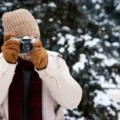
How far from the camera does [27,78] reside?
181 cm

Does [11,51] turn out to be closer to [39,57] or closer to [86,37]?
[39,57]

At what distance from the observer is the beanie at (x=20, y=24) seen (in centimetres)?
183

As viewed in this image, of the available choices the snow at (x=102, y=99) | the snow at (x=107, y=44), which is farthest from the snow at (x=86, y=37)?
the snow at (x=102, y=99)

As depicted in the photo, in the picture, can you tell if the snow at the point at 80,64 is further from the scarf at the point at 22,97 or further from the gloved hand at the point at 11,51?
the gloved hand at the point at 11,51

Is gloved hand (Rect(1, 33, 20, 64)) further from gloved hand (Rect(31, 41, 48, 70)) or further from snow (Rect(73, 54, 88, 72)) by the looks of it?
snow (Rect(73, 54, 88, 72))

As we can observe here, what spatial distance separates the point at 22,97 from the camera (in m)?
1.78

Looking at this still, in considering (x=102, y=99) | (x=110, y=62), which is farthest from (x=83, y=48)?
(x=102, y=99)

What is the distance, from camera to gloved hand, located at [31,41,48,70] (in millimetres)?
1687

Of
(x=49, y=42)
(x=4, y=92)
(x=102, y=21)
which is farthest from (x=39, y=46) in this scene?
(x=102, y=21)

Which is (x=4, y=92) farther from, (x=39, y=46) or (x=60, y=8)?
(x=60, y=8)

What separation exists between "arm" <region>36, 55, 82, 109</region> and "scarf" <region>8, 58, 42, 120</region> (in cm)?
6

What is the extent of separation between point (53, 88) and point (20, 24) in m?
0.32

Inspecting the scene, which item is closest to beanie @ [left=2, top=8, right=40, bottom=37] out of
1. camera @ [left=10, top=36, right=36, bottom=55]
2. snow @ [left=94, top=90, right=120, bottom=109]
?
camera @ [left=10, top=36, right=36, bottom=55]

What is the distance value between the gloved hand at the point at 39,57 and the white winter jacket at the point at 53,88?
0.08ft
